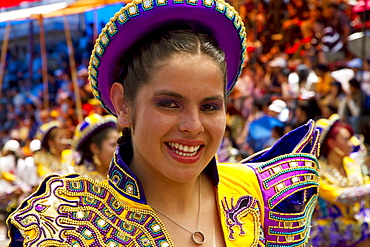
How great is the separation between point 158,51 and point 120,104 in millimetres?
210

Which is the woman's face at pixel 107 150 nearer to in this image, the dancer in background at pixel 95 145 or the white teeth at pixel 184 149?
the dancer in background at pixel 95 145

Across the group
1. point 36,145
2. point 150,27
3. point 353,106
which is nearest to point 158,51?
point 150,27

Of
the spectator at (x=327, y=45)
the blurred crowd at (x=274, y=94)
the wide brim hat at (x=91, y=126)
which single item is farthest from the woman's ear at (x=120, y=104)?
the spectator at (x=327, y=45)

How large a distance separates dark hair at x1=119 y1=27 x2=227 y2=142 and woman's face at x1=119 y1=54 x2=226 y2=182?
2cm

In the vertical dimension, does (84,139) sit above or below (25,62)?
above

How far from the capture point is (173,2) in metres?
1.76

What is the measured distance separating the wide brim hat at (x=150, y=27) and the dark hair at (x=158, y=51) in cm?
3

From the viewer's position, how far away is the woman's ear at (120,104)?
184 cm

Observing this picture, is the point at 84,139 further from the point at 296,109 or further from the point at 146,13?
the point at 146,13

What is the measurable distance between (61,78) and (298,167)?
15589mm

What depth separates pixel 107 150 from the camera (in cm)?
562

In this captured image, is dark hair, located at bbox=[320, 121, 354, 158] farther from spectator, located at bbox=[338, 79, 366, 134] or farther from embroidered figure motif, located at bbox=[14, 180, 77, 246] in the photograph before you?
embroidered figure motif, located at bbox=[14, 180, 77, 246]

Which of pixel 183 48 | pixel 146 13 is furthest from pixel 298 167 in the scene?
pixel 146 13

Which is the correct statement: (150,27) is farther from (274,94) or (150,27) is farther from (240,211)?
(274,94)
